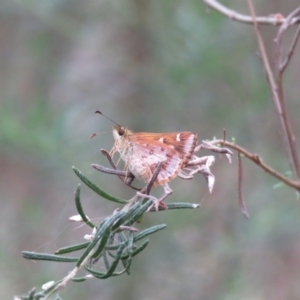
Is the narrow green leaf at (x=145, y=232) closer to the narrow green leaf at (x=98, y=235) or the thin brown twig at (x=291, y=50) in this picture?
the narrow green leaf at (x=98, y=235)

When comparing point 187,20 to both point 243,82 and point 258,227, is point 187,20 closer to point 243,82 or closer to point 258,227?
point 243,82

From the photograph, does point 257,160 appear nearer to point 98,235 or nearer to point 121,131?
point 121,131

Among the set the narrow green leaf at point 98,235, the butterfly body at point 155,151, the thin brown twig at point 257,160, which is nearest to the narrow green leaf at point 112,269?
the narrow green leaf at point 98,235

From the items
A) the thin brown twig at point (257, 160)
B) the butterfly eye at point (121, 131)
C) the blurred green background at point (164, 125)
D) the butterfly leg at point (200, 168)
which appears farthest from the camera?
the blurred green background at point (164, 125)

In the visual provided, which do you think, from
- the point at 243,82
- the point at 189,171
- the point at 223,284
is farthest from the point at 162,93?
the point at 189,171

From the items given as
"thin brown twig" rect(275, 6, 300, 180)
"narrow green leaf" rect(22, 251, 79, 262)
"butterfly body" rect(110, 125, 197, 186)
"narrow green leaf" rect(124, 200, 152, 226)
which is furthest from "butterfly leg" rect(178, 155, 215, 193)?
"thin brown twig" rect(275, 6, 300, 180)

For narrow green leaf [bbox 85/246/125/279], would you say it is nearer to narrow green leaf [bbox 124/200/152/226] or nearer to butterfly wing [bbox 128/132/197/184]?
narrow green leaf [bbox 124/200/152/226]

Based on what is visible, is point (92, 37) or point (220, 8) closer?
point (220, 8)

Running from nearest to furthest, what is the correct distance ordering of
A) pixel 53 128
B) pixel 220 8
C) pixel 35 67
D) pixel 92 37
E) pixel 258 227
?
pixel 220 8 → pixel 258 227 → pixel 53 128 → pixel 92 37 → pixel 35 67
